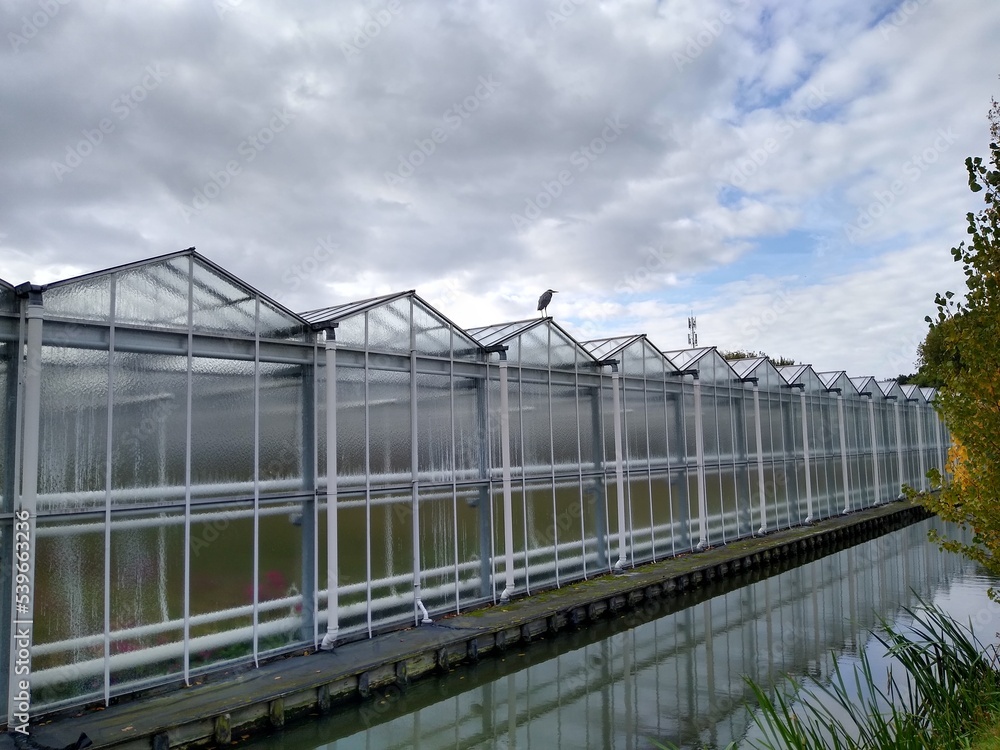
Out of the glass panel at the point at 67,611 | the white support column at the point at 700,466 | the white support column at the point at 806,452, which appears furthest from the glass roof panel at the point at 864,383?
the glass panel at the point at 67,611

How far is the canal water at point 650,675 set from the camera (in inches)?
364

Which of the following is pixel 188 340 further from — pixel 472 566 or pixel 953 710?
pixel 953 710

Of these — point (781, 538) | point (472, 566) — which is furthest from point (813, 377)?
point (472, 566)

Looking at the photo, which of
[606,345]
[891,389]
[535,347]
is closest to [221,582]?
[535,347]

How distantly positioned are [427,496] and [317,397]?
2.74 meters

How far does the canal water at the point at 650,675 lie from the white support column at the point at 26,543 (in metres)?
2.46

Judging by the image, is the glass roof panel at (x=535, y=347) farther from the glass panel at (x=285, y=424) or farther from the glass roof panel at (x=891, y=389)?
the glass roof panel at (x=891, y=389)

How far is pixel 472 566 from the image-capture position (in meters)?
14.0

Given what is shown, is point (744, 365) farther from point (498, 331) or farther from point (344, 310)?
point (344, 310)

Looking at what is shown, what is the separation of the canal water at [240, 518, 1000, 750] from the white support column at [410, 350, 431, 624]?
4.64ft

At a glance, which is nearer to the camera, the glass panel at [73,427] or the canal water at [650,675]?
the glass panel at [73,427]

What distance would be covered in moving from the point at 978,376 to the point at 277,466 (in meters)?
8.64

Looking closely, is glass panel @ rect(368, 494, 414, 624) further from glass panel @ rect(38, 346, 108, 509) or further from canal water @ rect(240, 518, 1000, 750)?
glass panel @ rect(38, 346, 108, 509)

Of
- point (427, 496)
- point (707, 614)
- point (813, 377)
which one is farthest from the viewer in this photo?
point (813, 377)
